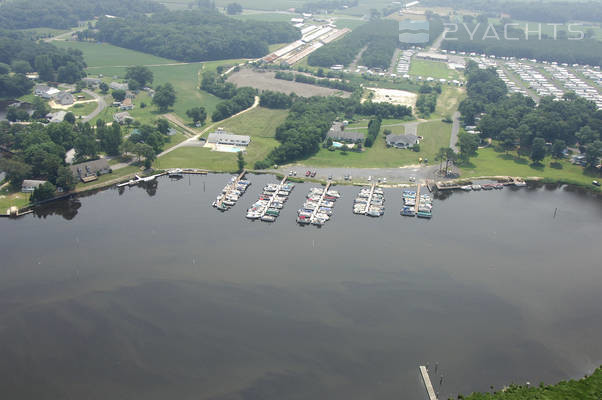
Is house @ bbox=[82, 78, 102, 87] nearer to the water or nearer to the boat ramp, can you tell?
the water

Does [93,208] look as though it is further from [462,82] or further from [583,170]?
[462,82]

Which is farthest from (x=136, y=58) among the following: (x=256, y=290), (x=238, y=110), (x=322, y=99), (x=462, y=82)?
(x=256, y=290)

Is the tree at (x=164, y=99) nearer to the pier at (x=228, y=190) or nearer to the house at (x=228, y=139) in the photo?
the house at (x=228, y=139)

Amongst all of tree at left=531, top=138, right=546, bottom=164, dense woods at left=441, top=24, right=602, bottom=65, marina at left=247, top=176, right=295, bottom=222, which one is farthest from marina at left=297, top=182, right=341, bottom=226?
dense woods at left=441, top=24, right=602, bottom=65

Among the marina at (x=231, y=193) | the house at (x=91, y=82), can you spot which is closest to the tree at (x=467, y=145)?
the marina at (x=231, y=193)

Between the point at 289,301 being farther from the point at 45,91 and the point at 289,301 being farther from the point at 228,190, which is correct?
the point at 45,91

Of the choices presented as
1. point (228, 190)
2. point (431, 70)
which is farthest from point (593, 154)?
point (431, 70)
